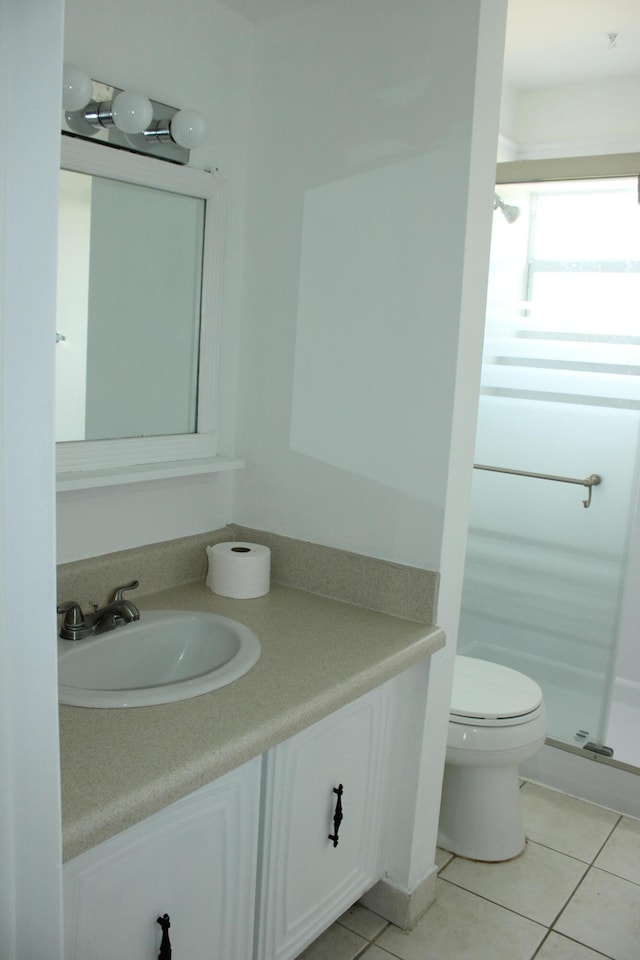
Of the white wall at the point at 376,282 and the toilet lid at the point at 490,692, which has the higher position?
the white wall at the point at 376,282

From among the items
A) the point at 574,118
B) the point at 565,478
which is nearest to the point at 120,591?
the point at 565,478

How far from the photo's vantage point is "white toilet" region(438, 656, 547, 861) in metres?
2.29

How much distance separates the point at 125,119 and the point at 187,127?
16 cm

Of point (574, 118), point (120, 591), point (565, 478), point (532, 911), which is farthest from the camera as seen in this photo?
point (574, 118)

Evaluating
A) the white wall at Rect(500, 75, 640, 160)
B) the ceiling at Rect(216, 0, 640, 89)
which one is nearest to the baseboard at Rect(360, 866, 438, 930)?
the ceiling at Rect(216, 0, 640, 89)

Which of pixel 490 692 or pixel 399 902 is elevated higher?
pixel 490 692

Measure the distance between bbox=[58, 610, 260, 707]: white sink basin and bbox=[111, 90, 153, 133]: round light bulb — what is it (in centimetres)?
101

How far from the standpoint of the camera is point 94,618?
175 centimetres

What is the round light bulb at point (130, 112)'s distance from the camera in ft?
5.36

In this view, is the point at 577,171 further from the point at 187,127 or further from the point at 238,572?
the point at 238,572

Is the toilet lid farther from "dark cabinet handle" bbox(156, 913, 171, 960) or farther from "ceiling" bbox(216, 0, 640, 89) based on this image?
"ceiling" bbox(216, 0, 640, 89)

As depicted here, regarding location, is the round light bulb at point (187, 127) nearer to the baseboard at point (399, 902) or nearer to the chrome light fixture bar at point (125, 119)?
the chrome light fixture bar at point (125, 119)

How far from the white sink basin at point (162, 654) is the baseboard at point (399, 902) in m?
0.77

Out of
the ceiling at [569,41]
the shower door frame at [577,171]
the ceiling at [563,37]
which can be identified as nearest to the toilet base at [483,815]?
the shower door frame at [577,171]
